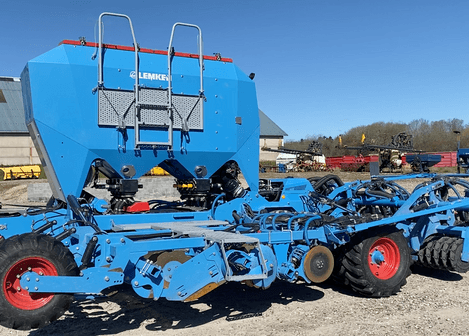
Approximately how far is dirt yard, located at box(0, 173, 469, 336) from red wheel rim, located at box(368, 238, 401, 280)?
336 millimetres

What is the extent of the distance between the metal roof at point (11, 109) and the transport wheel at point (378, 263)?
36865 mm

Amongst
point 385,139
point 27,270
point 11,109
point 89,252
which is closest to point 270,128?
point 385,139

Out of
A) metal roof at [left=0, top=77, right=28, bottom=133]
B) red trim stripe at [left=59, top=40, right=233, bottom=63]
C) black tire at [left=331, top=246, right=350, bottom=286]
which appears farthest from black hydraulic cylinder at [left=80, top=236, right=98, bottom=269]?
metal roof at [left=0, top=77, right=28, bottom=133]

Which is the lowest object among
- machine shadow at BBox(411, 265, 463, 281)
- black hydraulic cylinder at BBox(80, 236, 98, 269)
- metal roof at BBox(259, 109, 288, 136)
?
machine shadow at BBox(411, 265, 463, 281)

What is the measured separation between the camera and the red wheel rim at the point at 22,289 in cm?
425

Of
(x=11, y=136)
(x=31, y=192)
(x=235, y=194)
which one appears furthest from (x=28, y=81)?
(x=11, y=136)

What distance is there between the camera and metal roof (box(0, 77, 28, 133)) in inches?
1491

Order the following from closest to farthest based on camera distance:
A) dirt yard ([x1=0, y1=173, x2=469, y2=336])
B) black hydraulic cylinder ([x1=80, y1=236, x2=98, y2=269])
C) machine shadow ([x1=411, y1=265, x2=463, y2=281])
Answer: black hydraulic cylinder ([x1=80, y1=236, x2=98, y2=269])
dirt yard ([x1=0, y1=173, x2=469, y2=336])
machine shadow ([x1=411, y1=265, x2=463, y2=281])

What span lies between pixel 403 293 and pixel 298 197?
6.38 feet

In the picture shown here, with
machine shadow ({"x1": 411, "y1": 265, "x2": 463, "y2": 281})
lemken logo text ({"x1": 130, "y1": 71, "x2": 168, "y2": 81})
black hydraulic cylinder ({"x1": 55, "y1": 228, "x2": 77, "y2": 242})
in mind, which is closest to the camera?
black hydraulic cylinder ({"x1": 55, "y1": 228, "x2": 77, "y2": 242})

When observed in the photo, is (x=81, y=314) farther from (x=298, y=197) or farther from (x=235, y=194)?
(x=298, y=197)

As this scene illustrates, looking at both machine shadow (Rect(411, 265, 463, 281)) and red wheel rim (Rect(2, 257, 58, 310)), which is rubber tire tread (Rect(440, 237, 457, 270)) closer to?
machine shadow (Rect(411, 265, 463, 281))

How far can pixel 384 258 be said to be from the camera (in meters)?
6.21

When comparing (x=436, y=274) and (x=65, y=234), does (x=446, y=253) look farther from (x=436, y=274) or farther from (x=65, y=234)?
(x=65, y=234)
